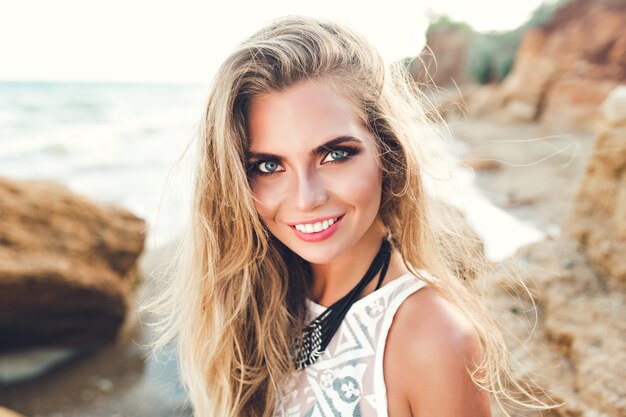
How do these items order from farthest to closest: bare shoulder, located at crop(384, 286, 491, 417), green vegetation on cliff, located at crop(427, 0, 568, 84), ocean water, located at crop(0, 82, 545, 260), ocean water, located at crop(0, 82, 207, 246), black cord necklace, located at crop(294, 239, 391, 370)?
green vegetation on cliff, located at crop(427, 0, 568, 84) < ocean water, located at crop(0, 82, 207, 246) < ocean water, located at crop(0, 82, 545, 260) < black cord necklace, located at crop(294, 239, 391, 370) < bare shoulder, located at crop(384, 286, 491, 417)

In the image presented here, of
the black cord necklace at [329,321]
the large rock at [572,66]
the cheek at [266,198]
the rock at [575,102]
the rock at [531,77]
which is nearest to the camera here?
the cheek at [266,198]

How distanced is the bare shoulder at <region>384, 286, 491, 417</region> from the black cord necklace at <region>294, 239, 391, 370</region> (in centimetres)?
25

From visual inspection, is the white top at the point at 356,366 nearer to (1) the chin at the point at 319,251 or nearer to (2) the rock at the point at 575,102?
(1) the chin at the point at 319,251

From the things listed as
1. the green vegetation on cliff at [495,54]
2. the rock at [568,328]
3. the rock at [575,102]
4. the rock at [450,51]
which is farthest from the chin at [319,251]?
the rock at [450,51]

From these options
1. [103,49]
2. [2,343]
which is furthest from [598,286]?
[103,49]

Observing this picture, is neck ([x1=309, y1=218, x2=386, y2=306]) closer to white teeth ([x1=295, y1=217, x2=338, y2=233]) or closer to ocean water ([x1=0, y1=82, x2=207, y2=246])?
white teeth ([x1=295, y1=217, x2=338, y2=233])

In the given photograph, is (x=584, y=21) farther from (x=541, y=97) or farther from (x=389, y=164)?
(x=389, y=164)

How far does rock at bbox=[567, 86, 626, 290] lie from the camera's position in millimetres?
2123

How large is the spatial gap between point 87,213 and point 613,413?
3.97 m

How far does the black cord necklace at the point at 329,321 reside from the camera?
70.7 inches

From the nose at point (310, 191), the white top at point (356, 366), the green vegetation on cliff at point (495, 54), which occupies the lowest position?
the white top at point (356, 366)

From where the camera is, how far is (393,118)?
5.75 feet

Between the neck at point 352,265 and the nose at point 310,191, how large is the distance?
333 mm

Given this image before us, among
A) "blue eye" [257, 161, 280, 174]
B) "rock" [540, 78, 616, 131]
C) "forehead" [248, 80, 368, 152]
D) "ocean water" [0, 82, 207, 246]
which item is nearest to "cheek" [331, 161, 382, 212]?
"forehead" [248, 80, 368, 152]
